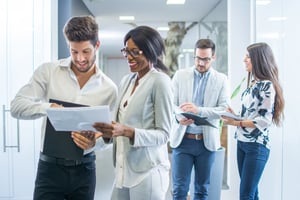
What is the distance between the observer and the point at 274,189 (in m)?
2.86

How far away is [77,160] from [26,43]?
232cm

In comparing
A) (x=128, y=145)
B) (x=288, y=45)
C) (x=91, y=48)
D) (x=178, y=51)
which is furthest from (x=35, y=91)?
(x=178, y=51)

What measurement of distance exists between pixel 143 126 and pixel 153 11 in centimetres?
557

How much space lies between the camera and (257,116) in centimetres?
257

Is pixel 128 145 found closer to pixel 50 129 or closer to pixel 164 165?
pixel 164 165

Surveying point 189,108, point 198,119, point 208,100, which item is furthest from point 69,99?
point 208,100

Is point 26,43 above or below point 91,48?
above

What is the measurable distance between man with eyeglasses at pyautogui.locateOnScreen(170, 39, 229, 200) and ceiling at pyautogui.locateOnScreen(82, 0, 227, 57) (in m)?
2.75

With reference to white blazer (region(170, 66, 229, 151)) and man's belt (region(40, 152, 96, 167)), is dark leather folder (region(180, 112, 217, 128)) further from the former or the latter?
man's belt (region(40, 152, 96, 167))

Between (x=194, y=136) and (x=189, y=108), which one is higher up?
(x=189, y=108)

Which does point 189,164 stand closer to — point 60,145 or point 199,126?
point 199,126

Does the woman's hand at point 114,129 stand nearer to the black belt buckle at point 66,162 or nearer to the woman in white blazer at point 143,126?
the woman in white blazer at point 143,126

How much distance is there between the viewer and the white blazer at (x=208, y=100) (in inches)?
113

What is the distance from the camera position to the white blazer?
288cm
